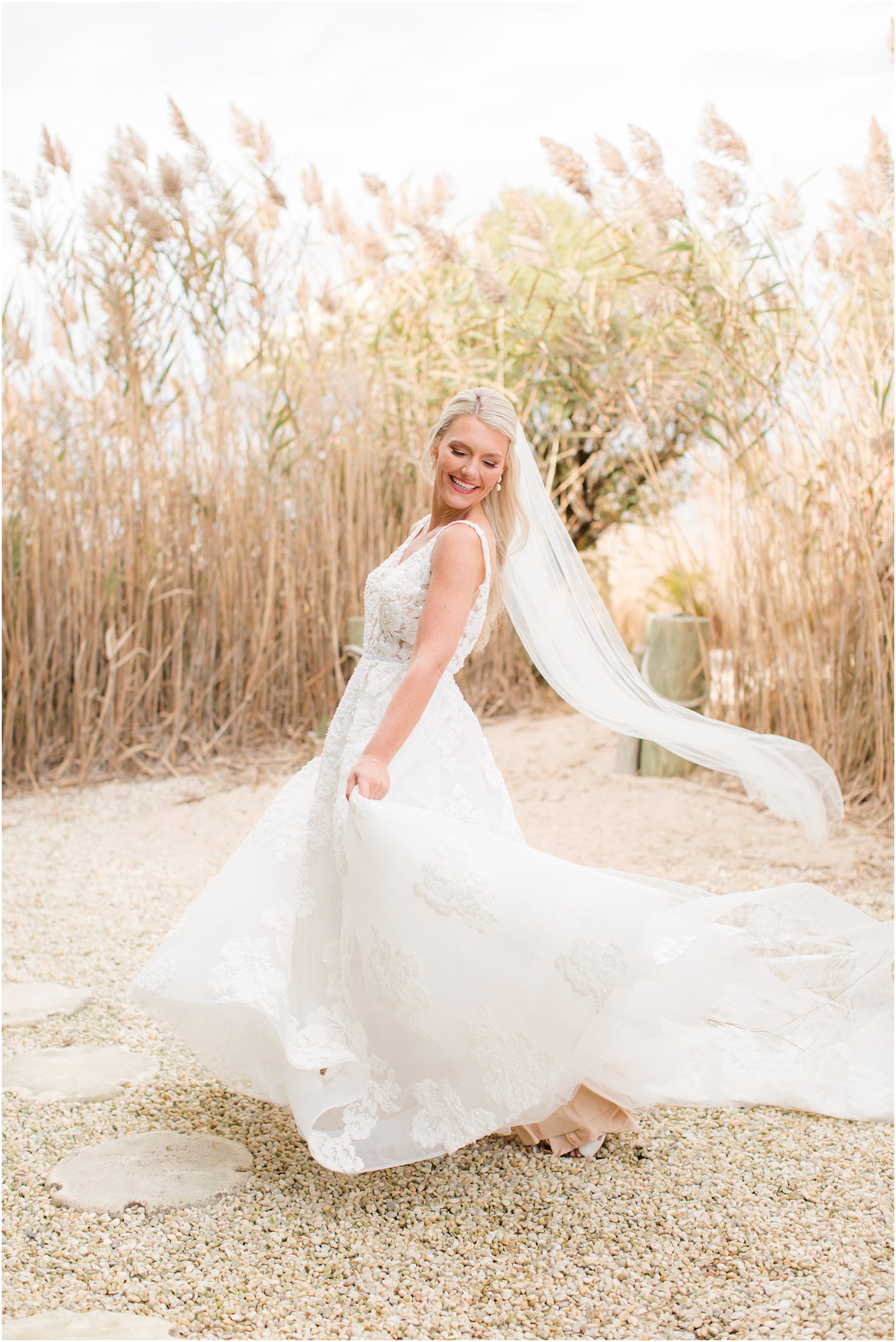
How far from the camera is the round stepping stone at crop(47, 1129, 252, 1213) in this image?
1536mm

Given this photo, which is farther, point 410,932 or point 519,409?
point 519,409

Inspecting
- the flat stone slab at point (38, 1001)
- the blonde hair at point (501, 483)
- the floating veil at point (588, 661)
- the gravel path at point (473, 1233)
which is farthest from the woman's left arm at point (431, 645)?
the flat stone slab at point (38, 1001)

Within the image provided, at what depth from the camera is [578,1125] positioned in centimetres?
166

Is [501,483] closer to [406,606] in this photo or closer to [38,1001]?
[406,606]

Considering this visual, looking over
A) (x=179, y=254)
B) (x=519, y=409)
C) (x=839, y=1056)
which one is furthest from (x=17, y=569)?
(x=839, y=1056)

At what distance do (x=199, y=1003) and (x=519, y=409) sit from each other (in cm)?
414

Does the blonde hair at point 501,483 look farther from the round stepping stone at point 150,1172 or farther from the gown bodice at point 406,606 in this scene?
the round stepping stone at point 150,1172

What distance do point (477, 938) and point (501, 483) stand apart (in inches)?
30.2

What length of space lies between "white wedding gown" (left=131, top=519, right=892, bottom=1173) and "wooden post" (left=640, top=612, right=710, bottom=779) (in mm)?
2215

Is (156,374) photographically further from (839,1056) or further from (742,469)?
(839,1056)

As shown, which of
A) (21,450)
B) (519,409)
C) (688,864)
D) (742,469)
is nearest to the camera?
(688,864)

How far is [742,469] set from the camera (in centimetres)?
367

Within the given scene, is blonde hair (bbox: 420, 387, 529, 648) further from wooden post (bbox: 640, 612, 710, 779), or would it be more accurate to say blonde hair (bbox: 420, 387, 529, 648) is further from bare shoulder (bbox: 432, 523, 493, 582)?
wooden post (bbox: 640, 612, 710, 779)

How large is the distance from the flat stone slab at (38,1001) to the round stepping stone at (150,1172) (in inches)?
24.1
